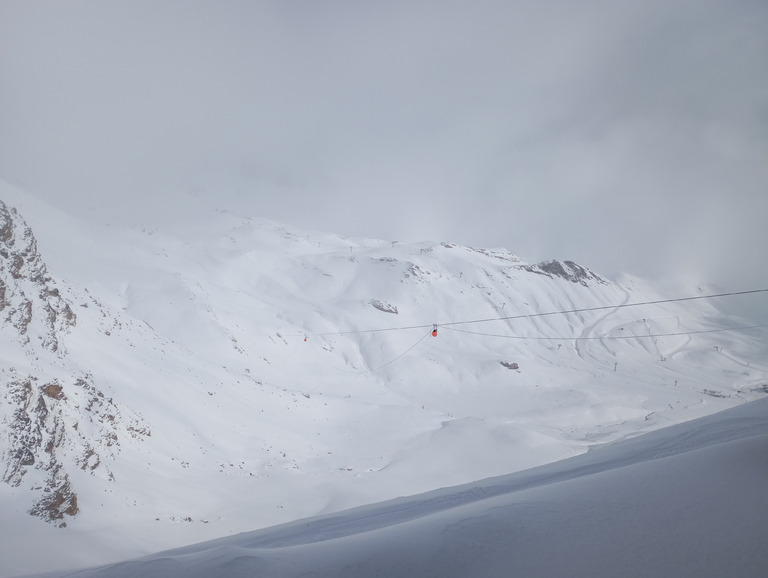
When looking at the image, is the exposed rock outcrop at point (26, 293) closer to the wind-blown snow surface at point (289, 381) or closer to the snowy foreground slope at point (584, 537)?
the wind-blown snow surface at point (289, 381)

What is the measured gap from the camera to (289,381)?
34.4 m

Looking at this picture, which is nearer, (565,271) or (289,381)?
(289,381)

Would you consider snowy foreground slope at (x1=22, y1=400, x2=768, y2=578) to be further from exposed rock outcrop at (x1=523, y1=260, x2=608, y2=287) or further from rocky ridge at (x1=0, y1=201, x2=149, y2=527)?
exposed rock outcrop at (x1=523, y1=260, x2=608, y2=287)

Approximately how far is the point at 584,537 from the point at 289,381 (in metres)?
33.4

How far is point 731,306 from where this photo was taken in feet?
401

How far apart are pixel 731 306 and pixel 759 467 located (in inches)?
6251

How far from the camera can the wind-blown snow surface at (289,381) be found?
13.1 m

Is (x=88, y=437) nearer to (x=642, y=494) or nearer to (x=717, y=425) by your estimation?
(x=642, y=494)

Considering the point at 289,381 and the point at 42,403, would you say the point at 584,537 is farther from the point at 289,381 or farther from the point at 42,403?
the point at 289,381

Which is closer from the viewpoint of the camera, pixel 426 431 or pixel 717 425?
pixel 717 425

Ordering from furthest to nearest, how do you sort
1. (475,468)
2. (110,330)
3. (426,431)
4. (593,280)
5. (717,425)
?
(593,280) → (426,431) → (110,330) → (475,468) → (717,425)

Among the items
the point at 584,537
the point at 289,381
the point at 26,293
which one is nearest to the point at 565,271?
the point at 289,381

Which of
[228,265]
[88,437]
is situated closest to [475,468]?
[88,437]

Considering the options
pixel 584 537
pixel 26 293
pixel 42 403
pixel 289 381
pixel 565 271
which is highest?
pixel 565 271
